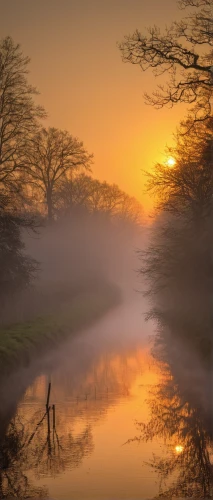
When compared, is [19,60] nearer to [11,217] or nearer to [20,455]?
[11,217]

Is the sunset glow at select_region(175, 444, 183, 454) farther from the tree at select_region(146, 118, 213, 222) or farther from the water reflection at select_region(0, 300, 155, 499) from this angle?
the tree at select_region(146, 118, 213, 222)

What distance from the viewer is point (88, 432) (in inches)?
671

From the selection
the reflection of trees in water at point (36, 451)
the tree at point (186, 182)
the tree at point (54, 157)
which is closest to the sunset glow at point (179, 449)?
the reflection of trees in water at point (36, 451)

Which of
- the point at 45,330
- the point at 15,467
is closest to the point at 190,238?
the point at 45,330

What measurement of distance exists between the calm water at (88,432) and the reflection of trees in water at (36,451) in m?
0.02

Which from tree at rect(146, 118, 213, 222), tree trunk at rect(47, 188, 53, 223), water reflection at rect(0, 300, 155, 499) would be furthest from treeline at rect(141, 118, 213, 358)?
tree trunk at rect(47, 188, 53, 223)

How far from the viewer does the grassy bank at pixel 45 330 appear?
2470 centimetres

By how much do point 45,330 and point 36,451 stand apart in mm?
16276

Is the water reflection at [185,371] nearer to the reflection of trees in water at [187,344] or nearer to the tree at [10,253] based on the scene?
the reflection of trees in water at [187,344]

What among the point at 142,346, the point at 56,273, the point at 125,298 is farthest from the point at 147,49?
the point at 125,298

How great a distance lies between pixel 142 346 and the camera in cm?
3556

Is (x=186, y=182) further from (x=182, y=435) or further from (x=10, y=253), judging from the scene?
(x=182, y=435)

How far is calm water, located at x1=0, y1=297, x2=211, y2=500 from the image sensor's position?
12925 mm

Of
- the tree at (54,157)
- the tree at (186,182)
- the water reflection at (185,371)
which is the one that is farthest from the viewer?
the tree at (54,157)
